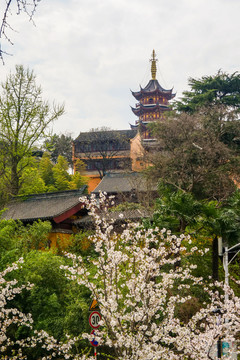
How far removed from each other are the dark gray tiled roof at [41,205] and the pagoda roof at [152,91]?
33.1 meters

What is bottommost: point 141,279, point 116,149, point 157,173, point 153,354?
point 153,354

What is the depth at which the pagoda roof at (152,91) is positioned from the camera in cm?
5328

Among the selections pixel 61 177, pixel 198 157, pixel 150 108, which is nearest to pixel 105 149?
pixel 61 177

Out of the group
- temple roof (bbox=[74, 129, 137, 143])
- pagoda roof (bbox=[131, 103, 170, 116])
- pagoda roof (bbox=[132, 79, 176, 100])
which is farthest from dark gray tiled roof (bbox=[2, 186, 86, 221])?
pagoda roof (bbox=[132, 79, 176, 100])

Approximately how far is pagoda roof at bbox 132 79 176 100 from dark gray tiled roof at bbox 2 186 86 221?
109 feet

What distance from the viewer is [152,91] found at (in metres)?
53.0

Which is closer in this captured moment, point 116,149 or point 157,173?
point 157,173

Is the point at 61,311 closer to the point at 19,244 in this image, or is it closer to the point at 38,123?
the point at 19,244

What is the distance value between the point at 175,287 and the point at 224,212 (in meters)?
3.09

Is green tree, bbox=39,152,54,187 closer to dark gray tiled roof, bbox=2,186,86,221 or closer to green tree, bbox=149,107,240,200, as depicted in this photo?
Result: dark gray tiled roof, bbox=2,186,86,221

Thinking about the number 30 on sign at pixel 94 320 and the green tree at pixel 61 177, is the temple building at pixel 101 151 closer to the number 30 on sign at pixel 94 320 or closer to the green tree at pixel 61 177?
the green tree at pixel 61 177

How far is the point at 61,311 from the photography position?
11422 millimetres

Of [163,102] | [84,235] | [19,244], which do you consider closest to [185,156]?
[84,235]

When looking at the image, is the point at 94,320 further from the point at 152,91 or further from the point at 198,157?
the point at 152,91
